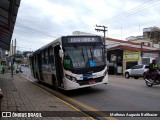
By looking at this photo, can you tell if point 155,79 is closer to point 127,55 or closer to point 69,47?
point 69,47

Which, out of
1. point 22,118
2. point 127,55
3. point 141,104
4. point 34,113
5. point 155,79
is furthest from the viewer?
point 127,55

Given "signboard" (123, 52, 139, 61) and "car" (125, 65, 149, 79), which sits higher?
"signboard" (123, 52, 139, 61)

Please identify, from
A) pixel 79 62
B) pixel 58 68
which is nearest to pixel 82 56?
pixel 79 62

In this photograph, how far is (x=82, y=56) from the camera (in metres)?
13.5

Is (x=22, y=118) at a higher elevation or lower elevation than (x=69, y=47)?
lower

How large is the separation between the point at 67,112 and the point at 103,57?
19.4 feet

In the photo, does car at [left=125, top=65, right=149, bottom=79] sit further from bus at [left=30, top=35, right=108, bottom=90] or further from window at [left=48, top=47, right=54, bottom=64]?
bus at [left=30, top=35, right=108, bottom=90]

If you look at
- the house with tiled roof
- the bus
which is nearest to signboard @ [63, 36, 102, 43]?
the bus

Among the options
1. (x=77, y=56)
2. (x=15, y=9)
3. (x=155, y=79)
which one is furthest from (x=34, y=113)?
(x=155, y=79)

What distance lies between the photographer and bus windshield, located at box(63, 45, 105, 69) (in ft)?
43.4

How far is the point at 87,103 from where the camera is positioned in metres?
11.1

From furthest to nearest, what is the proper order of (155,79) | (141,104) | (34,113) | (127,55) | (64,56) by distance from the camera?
(127,55)
(155,79)
(64,56)
(141,104)
(34,113)

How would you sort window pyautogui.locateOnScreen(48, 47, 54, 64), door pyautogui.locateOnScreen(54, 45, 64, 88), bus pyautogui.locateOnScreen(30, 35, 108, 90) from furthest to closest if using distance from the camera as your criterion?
window pyautogui.locateOnScreen(48, 47, 54, 64)
door pyautogui.locateOnScreen(54, 45, 64, 88)
bus pyautogui.locateOnScreen(30, 35, 108, 90)

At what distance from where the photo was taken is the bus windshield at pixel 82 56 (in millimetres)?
13227
